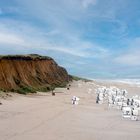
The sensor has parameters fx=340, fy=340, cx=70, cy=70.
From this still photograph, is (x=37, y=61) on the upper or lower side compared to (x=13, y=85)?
upper

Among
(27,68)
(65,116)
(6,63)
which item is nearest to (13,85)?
(6,63)

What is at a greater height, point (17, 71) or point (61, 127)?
point (17, 71)

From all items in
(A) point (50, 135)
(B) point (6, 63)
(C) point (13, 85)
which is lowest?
(A) point (50, 135)

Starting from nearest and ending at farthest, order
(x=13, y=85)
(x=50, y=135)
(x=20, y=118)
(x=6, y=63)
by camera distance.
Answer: (x=50, y=135), (x=20, y=118), (x=13, y=85), (x=6, y=63)

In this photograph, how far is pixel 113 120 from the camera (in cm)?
1307

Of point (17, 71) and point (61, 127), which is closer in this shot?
point (61, 127)

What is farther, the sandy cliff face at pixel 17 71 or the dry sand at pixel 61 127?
the sandy cliff face at pixel 17 71

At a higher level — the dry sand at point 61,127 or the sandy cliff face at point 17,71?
the sandy cliff face at point 17,71

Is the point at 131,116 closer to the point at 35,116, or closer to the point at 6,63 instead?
the point at 35,116

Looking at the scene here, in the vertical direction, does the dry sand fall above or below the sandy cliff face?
below

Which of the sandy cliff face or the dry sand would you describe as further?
the sandy cliff face

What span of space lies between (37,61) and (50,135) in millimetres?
36924

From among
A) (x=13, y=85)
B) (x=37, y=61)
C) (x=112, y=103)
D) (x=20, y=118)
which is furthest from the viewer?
(x=37, y=61)

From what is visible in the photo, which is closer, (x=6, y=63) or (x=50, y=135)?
(x=50, y=135)
